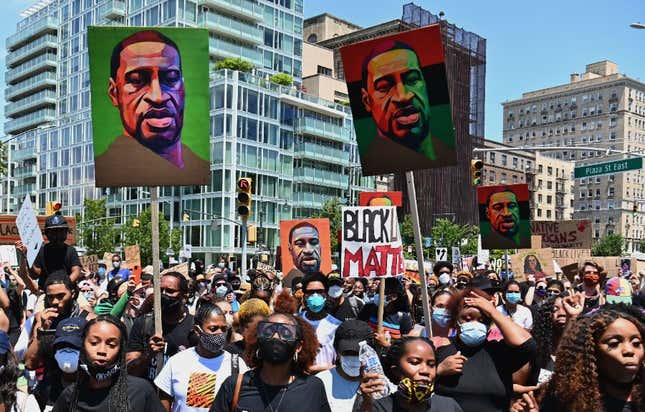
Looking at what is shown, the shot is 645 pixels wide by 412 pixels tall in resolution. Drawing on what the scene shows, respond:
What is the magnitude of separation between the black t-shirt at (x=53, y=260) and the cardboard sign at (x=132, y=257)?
990cm

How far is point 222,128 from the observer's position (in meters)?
62.5

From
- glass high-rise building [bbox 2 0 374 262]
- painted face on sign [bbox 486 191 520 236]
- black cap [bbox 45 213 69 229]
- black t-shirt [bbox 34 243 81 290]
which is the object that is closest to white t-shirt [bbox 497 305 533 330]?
black t-shirt [bbox 34 243 81 290]

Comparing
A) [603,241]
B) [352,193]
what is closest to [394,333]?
[352,193]

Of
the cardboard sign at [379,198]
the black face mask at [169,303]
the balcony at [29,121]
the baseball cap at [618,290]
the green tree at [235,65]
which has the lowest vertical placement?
the baseball cap at [618,290]

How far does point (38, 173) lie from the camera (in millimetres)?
83625

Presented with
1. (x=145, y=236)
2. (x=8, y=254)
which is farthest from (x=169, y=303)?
(x=145, y=236)

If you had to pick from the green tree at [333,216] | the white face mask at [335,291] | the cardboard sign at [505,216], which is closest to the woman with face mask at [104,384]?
the white face mask at [335,291]

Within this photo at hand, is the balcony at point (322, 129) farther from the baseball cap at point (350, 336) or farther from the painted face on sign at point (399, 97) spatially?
the baseball cap at point (350, 336)

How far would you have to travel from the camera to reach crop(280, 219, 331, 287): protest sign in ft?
44.3

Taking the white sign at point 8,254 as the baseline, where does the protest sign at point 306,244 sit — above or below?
above

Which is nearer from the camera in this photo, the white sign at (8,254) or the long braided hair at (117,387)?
the long braided hair at (117,387)

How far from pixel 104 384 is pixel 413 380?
162cm

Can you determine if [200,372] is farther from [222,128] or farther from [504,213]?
[222,128]

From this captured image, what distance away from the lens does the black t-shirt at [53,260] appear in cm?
747
